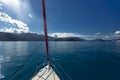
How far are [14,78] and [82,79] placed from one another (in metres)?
12.6

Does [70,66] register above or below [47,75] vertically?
below

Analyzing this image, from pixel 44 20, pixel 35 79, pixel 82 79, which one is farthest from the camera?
pixel 82 79

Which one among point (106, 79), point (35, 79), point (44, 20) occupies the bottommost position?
point (106, 79)

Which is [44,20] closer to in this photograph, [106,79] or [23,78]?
[23,78]

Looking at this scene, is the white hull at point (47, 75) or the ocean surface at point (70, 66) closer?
the white hull at point (47, 75)

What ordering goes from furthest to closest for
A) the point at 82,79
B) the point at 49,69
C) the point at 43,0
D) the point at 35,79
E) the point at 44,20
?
1. the point at 82,79
2. the point at 49,69
3. the point at 35,79
4. the point at 44,20
5. the point at 43,0

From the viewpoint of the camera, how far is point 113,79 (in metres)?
22.7

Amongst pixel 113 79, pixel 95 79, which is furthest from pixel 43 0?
pixel 113 79

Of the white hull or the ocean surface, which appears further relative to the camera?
the ocean surface

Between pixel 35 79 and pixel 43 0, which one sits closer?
pixel 43 0

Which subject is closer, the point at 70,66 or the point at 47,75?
the point at 47,75

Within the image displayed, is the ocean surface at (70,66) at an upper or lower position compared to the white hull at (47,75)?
lower

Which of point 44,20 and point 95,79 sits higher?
point 44,20

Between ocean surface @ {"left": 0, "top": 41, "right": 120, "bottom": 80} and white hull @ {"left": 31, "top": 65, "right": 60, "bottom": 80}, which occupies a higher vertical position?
white hull @ {"left": 31, "top": 65, "right": 60, "bottom": 80}
